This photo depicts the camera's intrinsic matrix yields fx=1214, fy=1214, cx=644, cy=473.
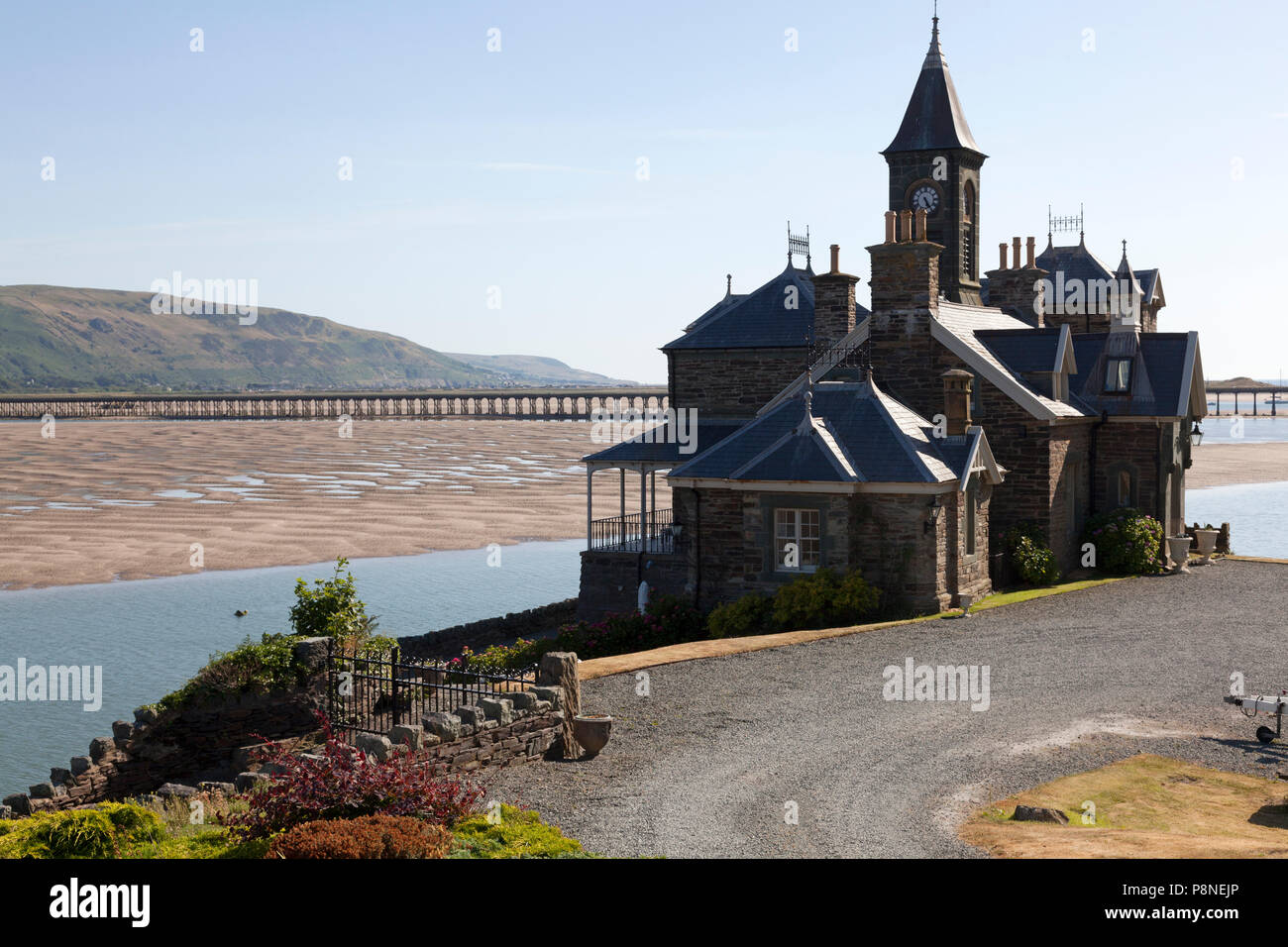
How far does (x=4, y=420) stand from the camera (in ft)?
503

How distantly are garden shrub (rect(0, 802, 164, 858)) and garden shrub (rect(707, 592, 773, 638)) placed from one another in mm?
16810

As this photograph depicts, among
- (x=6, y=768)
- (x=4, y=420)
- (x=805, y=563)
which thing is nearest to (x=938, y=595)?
(x=805, y=563)

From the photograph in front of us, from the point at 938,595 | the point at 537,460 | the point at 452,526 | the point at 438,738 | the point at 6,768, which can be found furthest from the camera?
the point at 537,460

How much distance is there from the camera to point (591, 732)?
651 inches

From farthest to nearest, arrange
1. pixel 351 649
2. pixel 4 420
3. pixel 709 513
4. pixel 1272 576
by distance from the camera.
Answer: pixel 4 420 < pixel 1272 576 < pixel 709 513 < pixel 351 649

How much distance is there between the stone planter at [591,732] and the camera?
54.2 feet

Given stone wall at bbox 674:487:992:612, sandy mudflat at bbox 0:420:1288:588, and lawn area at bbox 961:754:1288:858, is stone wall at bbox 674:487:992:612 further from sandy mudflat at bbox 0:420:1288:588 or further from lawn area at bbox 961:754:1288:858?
sandy mudflat at bbox 0:420:1288:588

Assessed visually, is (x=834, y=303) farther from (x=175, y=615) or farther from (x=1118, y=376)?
(x=175, y=615)

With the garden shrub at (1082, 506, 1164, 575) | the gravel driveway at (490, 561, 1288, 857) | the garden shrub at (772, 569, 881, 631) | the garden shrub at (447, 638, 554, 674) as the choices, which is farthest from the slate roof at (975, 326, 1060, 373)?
the garden shrub at (447, 638, 554, 674)

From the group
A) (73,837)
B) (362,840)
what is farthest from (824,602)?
(73,837)

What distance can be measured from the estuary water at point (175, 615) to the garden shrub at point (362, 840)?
14545 millimetres
